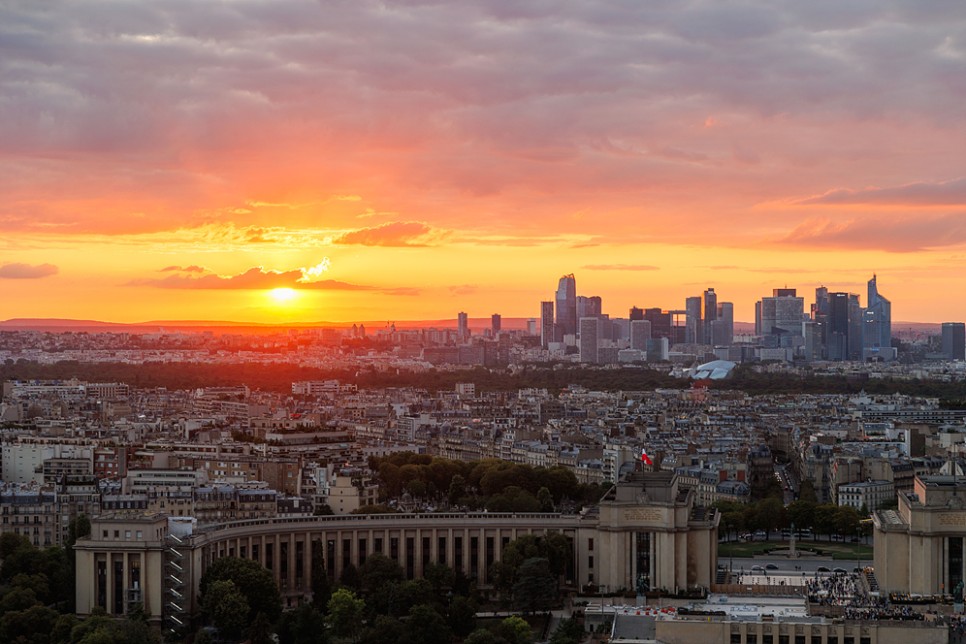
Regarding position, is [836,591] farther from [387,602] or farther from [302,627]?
[302,627]

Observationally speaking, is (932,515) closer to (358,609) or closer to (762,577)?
(762,577)

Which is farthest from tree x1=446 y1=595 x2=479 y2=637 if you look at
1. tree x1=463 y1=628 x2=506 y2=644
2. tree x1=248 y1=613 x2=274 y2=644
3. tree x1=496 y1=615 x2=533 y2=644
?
tree x1=248 y1=613 x2=274 y2=644

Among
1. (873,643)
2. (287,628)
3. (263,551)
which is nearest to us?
(873,643)

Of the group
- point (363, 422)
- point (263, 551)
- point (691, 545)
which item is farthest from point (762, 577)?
point (363, 422)

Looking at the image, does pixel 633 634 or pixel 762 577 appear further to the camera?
pixel 762 577

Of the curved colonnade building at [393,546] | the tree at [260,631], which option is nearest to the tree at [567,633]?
the curved colonnade building at [393,546]

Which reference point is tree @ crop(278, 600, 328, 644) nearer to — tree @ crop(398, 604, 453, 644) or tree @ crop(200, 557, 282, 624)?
tree @ crop(200, 557, 282, 624)

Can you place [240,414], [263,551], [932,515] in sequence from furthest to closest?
[240,414] → [263,551] → [932,515]

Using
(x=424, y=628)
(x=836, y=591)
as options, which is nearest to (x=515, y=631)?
(x=424, y=628)
